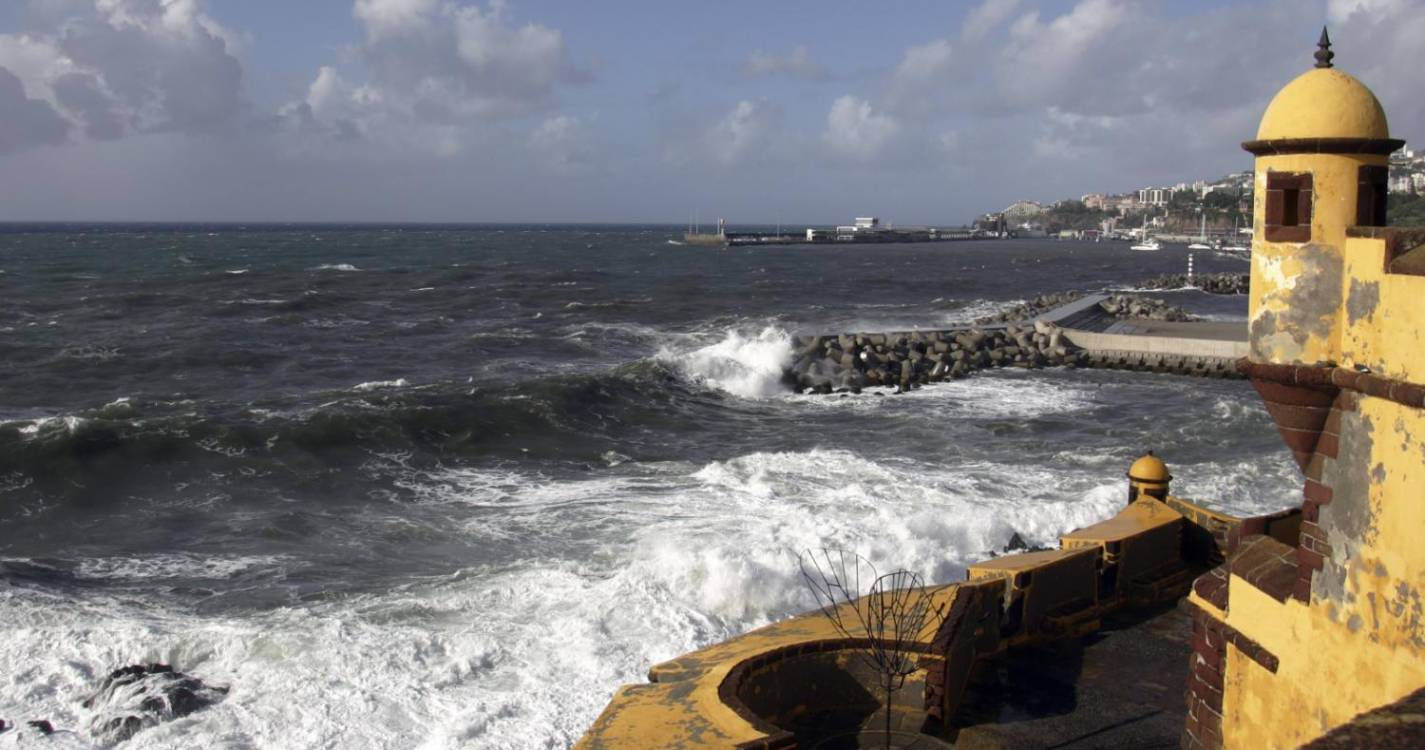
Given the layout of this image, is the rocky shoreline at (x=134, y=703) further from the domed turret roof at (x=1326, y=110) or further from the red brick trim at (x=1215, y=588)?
the domed turret roof at (x=1326, y=110)

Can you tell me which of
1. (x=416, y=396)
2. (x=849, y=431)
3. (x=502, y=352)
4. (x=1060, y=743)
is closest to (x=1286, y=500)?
(x=849, y=431)

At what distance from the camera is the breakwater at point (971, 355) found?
3122 cm

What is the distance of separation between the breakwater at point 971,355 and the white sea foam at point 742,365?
46 centimetres

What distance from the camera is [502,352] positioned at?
37812 millimetres

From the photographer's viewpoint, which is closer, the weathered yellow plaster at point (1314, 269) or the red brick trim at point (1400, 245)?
the red brick trim at point (1400, 245)

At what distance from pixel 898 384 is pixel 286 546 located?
18.7 m

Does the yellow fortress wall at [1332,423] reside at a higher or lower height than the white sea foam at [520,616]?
higher

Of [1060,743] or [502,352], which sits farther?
[502,352]

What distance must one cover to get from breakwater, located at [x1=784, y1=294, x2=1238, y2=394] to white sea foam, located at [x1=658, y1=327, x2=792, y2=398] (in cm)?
46

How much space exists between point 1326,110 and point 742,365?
25.6 meters

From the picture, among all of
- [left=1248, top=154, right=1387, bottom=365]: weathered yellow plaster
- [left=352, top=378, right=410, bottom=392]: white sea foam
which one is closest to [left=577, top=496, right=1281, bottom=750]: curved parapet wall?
[left=1248, top=154, right=1387, bottom=365]: weathered yellow plaster

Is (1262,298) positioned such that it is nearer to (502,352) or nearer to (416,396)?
(416,396)

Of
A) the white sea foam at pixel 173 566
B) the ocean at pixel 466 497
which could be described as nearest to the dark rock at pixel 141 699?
the ocean at pixel 466 497

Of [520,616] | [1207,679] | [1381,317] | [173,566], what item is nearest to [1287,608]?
[1207,679]
